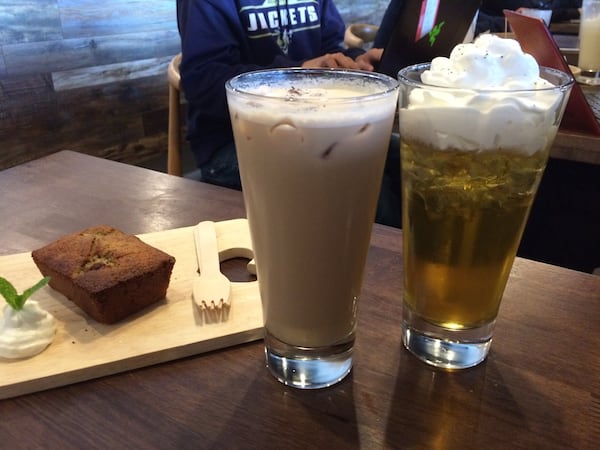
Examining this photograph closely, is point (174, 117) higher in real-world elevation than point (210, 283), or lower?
lower

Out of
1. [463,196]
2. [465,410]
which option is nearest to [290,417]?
[465,410]

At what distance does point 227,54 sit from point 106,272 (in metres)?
1.19

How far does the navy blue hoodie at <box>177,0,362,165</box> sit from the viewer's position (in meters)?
1.70

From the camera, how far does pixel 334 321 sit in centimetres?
59

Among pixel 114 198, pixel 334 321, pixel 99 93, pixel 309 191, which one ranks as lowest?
pixel 99 93

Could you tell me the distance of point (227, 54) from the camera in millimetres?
1732

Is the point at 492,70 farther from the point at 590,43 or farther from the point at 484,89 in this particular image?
the point at 590,43

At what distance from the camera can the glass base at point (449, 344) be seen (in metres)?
0.63

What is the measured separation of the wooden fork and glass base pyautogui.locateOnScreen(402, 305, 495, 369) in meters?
0.24

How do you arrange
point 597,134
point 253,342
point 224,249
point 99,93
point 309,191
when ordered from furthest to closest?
point 99,93
point 597,134
point 224,249
point 253,342
point 309,191

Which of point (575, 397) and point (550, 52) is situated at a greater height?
point (550, 52)

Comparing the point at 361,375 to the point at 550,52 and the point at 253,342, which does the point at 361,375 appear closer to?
the point at 253,342

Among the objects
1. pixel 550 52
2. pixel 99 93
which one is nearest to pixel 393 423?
pixel 550 52

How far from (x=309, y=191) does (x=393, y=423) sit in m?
0.25
